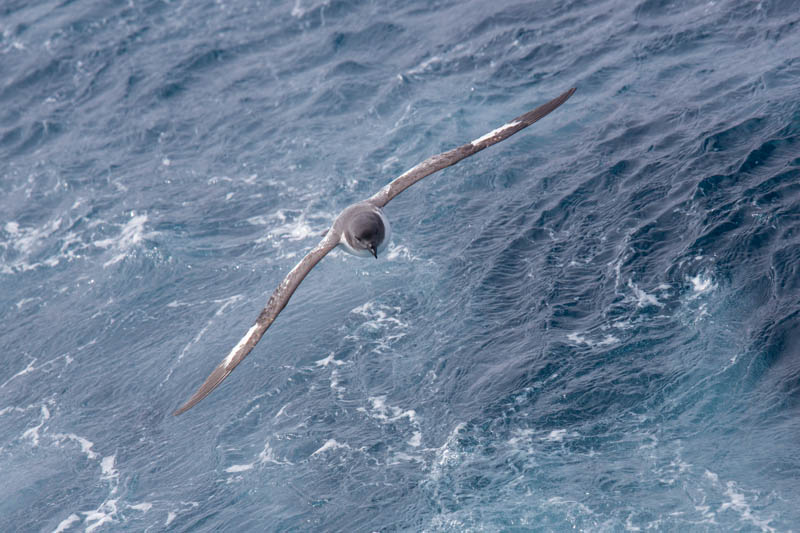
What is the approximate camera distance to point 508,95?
189ft

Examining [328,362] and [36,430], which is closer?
[328,362]

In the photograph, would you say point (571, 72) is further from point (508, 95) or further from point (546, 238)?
point (546, 238)

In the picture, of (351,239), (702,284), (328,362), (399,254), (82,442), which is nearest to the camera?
(351,239)

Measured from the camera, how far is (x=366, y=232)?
3481cm

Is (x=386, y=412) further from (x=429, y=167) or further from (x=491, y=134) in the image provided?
(x=491, y=134)

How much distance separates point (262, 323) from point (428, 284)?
42.5ft

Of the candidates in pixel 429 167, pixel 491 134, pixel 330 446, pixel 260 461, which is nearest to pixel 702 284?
pixel 491 134

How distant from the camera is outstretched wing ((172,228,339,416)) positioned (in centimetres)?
3253

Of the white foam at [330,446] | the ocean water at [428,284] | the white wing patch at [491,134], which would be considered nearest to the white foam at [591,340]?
the ocean water at [428,284]

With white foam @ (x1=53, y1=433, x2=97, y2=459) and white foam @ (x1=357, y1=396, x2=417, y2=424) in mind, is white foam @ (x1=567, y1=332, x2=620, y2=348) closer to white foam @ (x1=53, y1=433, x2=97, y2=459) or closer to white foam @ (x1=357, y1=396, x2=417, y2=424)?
white foam @ (x1=357, y1=396, x2=417, y2=424)

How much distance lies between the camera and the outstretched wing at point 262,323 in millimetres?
32531

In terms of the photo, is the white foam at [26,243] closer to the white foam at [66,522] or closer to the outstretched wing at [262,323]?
the white foam at [66,522]

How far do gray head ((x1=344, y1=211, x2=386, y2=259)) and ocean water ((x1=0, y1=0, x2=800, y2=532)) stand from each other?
25.9ft

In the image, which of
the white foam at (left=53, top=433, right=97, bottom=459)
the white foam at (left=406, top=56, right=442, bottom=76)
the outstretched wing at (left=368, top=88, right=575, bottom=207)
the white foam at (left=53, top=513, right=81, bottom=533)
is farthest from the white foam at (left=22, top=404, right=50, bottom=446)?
the white foam at (left=406, top=56, right=442, bottom=76)
